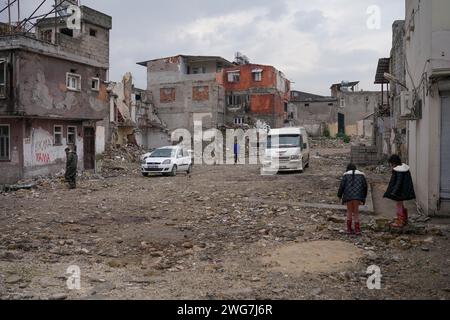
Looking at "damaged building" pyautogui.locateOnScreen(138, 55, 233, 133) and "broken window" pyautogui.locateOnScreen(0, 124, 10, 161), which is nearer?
"broken window" pyautogui.locateOnScreen(0, 124, 10, 161)

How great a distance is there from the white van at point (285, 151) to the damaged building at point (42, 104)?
9.86 metres

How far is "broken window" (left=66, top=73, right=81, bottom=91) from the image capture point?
23.4m

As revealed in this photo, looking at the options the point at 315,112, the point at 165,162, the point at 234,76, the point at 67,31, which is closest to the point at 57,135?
the point at 165,162

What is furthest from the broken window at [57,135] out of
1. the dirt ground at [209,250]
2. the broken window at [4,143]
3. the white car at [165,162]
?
the dirt ground at [209,250]

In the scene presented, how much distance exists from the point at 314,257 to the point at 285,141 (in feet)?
51.3

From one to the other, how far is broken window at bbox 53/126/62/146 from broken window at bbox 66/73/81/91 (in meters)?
2.14

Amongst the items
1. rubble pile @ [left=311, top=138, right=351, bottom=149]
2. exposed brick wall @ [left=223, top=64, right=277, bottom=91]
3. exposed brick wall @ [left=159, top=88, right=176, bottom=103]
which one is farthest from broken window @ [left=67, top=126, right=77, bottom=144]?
exposed brick wall @ [left=223, top=64, right=277, bottom=91]

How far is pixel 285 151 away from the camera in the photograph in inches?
879

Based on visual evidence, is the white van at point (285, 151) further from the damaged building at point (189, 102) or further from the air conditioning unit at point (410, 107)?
the damaged building at point (189, 102)

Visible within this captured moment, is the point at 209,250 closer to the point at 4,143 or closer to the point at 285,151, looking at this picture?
the point at 285,151

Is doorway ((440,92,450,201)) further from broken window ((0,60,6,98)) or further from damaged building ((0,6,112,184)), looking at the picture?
broken window ((0,60,6,98))

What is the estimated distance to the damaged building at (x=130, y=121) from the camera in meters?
37.8
